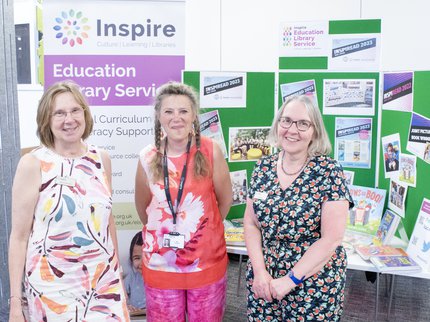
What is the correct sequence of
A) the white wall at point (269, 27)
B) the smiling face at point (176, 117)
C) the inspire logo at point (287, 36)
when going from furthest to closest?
the white wall at point (269, 27) → the inspire logo at point (287, 36) → the smiling face at point (176, 117)

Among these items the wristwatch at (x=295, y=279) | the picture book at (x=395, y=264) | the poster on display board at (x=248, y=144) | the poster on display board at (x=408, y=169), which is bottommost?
the picture book at (x=395, y=264)

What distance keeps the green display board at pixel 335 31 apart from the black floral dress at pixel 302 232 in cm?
153

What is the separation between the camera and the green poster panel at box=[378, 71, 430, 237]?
2467 mm

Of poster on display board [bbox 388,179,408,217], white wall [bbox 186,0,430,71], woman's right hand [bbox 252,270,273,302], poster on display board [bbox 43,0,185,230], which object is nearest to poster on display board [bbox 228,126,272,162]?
poster on display board [bbox 43,0,185,230]

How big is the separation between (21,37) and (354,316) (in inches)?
132

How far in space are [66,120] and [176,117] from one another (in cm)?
48

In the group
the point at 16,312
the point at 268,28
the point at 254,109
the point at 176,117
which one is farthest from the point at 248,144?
the point at 268,28

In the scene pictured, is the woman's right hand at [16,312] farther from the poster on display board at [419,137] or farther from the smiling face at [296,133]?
the poster on display board at [419,137]

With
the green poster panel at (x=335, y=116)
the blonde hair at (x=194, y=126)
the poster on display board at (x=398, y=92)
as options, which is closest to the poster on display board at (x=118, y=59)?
the blonde hair at (x=194, y=126)

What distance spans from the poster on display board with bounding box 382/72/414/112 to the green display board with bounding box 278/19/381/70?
36cm

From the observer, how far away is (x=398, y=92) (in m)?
2.69

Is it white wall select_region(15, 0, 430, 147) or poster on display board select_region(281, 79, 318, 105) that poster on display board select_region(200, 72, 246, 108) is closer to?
poster on display board select_region(281, 79, 318, 105)

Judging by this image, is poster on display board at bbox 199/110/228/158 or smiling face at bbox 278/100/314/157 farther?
poster on display board at bbox 199/110/228/158

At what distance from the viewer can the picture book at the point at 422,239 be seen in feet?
7.75
